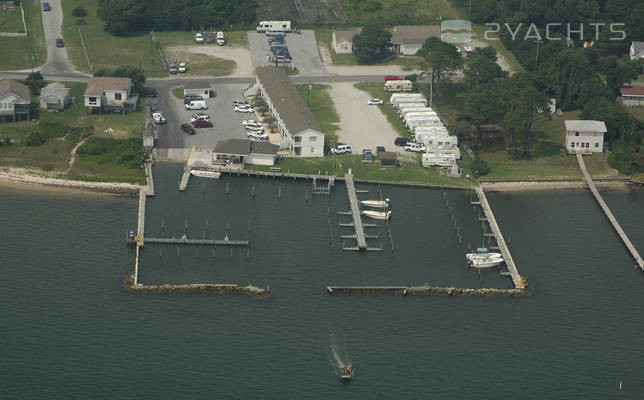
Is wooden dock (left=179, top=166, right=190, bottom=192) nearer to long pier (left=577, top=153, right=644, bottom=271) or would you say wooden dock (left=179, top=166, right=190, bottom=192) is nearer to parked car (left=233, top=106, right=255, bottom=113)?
parked car (left=233, top=106, right=255, bottom=113)

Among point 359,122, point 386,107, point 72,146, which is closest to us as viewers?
point 72,146

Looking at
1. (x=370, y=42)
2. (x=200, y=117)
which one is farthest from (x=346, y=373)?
(x=370, y=42)

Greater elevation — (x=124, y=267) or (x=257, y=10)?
(x=257, y=10)

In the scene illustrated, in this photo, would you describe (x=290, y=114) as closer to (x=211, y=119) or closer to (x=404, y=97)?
(x=211, y=119)

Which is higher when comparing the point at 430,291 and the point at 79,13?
the point at 79,13

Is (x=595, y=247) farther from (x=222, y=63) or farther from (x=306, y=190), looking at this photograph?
(x=222, y=63)

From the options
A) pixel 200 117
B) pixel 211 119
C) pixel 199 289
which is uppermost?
pixel 200 117

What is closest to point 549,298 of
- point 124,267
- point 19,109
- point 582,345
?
point 582,345

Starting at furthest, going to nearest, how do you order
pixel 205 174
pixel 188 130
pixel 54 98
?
pixel 54 98 → pixel 188 130 → pixel 205 174
